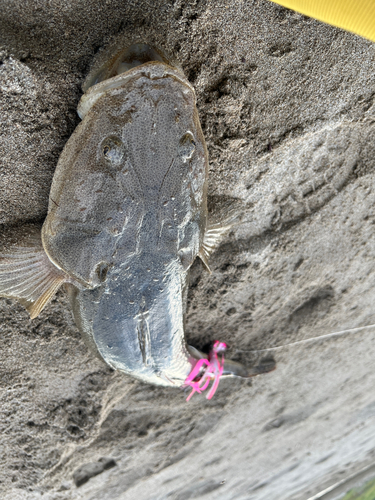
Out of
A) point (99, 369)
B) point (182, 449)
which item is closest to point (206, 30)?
point (99, 369)

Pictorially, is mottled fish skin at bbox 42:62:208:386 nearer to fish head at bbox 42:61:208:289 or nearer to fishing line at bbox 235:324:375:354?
fish head at bbox 42:61:208:289

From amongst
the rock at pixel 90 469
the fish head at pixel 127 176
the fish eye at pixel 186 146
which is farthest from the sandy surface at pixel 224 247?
the fish eye at pixel 186 146

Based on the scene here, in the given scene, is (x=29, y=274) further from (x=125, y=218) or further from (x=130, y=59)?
(x=130, y=59)

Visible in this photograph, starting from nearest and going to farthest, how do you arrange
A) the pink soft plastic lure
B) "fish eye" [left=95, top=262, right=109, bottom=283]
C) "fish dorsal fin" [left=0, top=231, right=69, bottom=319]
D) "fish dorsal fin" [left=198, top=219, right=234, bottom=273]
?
"fish eye" [left=95, top=262, right=109, bottom=283]
"fish dorsal fin" [left=0, top=231, right=69, bottom=319]
"fish dorsal fin" [left=198, top=219, right=234, bottom=273]
the pink soft plastic lure

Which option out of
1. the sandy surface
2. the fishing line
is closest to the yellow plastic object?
the sandy surface

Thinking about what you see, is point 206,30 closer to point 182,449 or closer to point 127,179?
point 127,179

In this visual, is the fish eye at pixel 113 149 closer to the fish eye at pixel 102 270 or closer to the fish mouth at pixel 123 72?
the fish mouth at pixel 123 72
